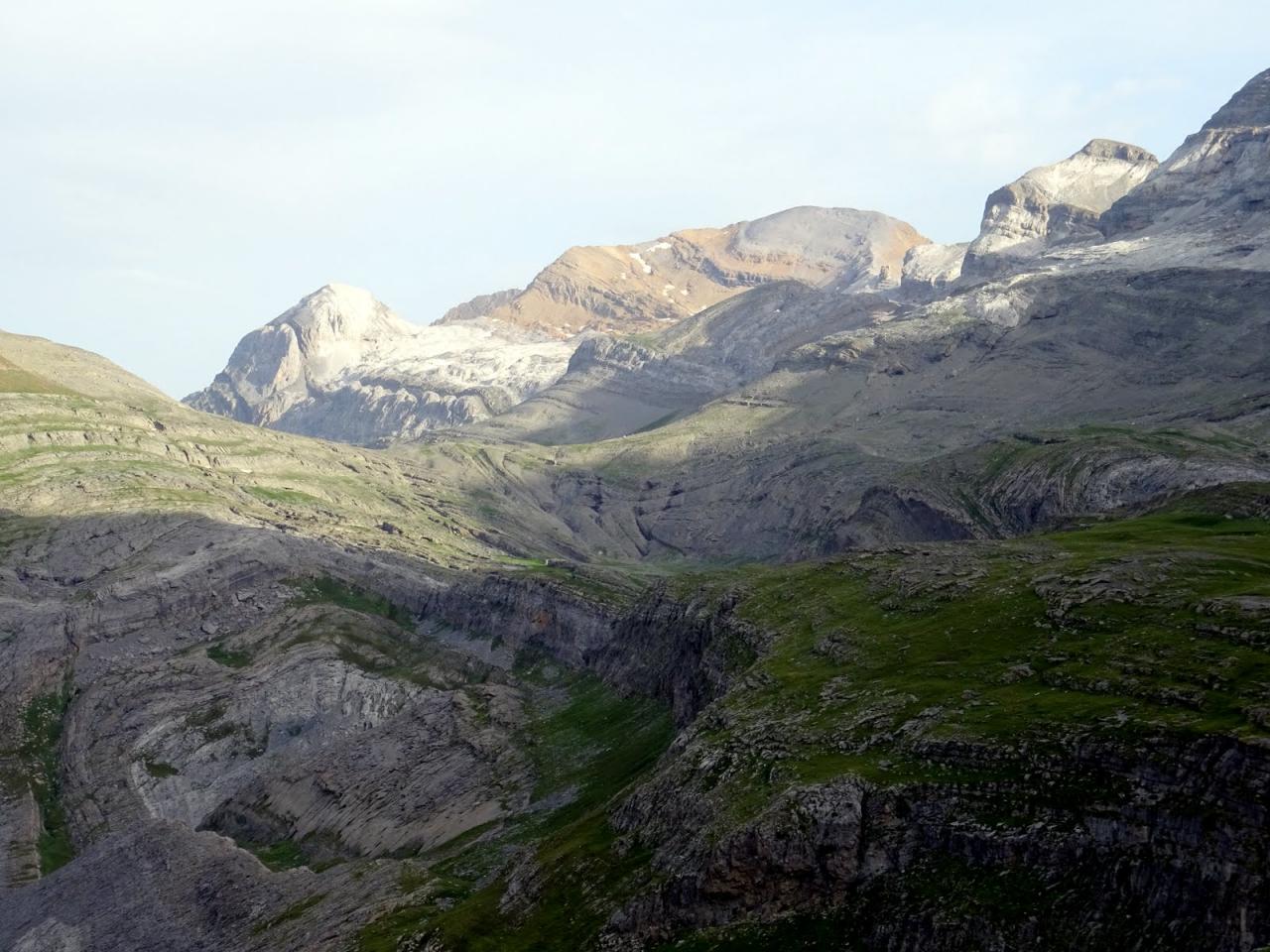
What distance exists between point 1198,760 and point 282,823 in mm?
147125

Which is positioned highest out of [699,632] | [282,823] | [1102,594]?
[1102,594]

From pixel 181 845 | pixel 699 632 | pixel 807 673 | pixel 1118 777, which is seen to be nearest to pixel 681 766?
pixel 807 673

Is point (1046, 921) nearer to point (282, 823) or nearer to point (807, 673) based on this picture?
point (807, 673)

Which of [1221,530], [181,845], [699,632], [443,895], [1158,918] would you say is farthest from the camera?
[181,845]

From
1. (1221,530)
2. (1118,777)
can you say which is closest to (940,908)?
(1118,777)

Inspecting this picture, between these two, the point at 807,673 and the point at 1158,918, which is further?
the point at 807,673

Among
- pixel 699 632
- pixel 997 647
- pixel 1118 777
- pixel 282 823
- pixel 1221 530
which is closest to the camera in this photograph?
pixel 1118 777

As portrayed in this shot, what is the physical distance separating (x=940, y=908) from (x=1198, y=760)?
1471 centimetres

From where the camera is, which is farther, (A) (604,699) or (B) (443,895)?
(A) (604,699)

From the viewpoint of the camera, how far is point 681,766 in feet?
317

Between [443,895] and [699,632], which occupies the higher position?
[699,632]

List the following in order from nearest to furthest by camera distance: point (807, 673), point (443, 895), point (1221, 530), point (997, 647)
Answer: point (997, 647) → point (807, 673) → point (443, 895) → point (1221, 530)

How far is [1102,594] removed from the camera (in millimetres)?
93750

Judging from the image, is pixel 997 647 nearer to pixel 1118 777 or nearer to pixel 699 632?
pixel 1118 777
